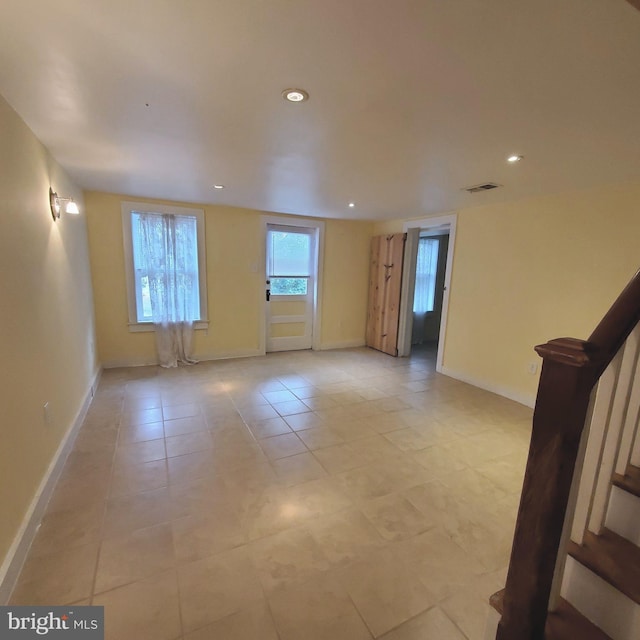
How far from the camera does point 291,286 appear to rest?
516 cm

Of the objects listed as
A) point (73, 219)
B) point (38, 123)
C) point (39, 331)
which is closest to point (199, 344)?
point (73, 219)

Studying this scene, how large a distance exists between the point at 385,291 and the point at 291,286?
5.04 ft

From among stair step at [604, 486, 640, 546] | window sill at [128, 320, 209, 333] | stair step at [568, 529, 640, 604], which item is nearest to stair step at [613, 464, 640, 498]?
stair step at [604, 486, 640, 546]

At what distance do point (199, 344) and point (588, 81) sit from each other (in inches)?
178

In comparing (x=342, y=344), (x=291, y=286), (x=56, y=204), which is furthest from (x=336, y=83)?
(x=342, y=344)

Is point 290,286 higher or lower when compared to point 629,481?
higher

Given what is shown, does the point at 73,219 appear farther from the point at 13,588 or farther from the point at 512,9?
the point at 512,9

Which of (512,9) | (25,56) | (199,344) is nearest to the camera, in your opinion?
(512,9)

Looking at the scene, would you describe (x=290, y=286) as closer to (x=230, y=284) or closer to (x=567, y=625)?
(x=230, y=284)

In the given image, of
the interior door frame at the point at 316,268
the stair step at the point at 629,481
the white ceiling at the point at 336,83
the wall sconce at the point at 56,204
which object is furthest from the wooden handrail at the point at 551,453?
the interior door frame at the point at 316,268

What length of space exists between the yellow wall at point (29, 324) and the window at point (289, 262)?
265 centimetres

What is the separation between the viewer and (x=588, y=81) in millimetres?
1292

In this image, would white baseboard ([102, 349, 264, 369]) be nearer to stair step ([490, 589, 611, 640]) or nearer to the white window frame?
the white window frame

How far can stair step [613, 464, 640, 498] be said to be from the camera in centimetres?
108
